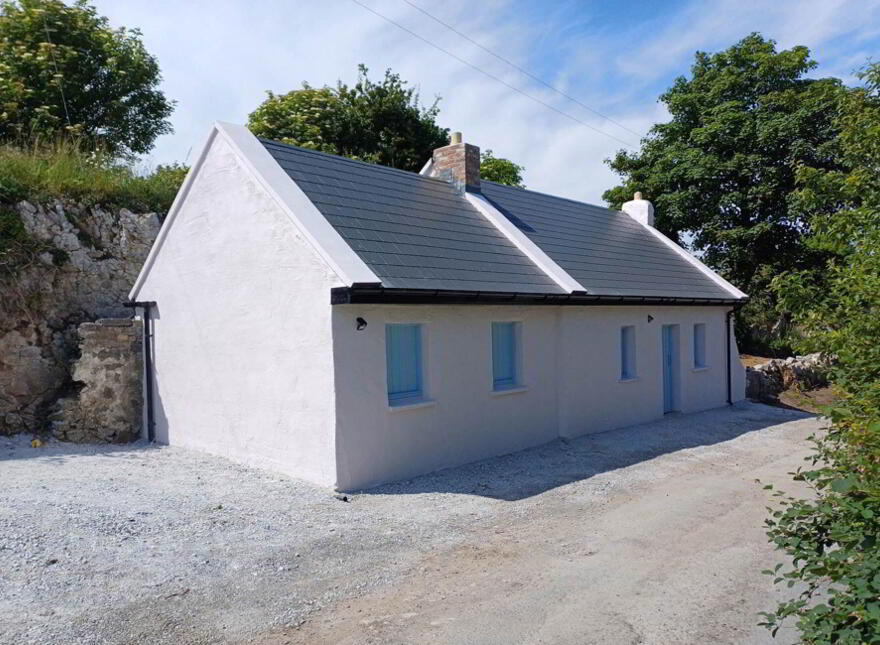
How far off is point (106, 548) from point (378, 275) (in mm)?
4584

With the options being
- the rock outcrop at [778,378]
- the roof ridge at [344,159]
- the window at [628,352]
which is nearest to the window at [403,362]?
the roof ridge at [344,159]

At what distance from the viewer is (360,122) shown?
2623cm

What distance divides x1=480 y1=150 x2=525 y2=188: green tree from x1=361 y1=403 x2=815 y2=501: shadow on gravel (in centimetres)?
2333

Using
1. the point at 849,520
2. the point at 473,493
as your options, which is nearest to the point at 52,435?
the point at 473,493

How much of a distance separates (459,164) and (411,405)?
6.92m

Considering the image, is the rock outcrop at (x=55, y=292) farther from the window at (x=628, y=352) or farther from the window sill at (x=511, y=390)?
the window at (x=628, y=352)

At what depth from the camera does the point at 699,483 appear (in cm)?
954

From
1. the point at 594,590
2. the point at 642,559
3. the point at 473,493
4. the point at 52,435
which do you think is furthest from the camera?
the point at 52,435

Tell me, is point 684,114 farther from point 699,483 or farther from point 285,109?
point 699,483

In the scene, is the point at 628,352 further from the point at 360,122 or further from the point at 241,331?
the point at 360,122

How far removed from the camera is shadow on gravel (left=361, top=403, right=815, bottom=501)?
9.15m

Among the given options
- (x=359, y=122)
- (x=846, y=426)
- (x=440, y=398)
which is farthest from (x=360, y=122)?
(x=846, y=426)

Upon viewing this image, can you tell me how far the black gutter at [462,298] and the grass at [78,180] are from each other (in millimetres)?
8572

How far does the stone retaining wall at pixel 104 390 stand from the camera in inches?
474
